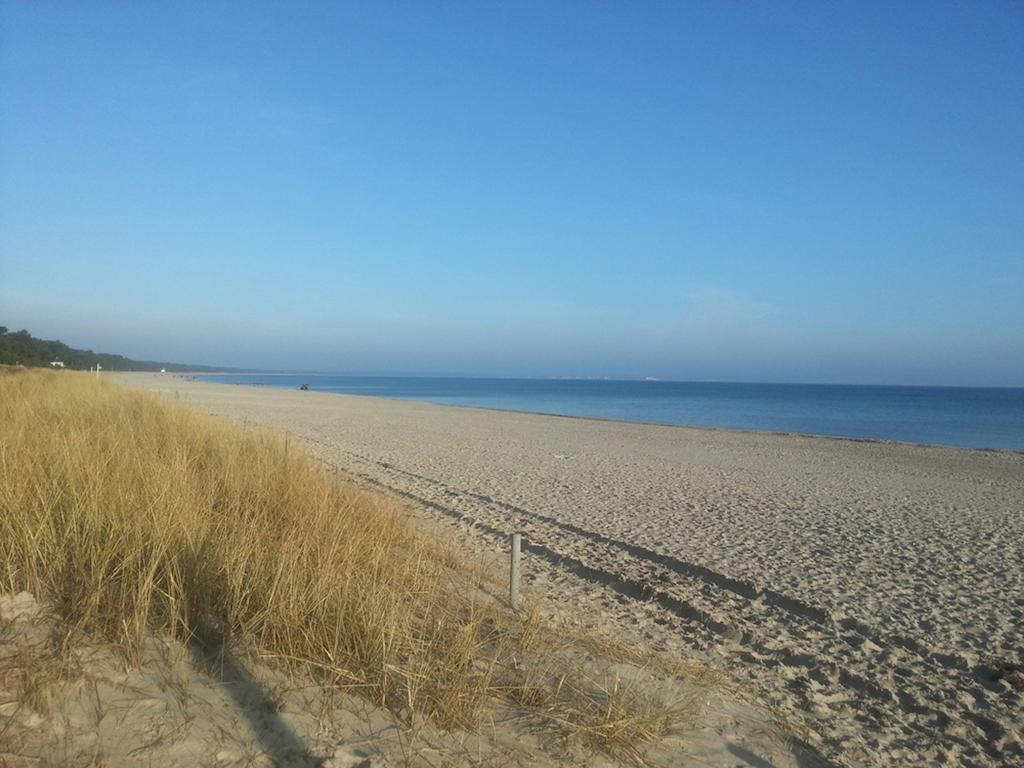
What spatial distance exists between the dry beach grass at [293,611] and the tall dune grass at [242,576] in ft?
0.04

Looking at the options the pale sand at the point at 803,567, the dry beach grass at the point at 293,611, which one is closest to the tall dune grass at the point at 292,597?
the dry beach grass at the point at 293,611

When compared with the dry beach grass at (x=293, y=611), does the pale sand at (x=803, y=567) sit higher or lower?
lower

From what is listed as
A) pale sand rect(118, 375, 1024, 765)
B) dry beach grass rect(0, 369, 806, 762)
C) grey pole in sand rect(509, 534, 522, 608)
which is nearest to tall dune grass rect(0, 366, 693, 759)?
dry beach grass rect(0, 369, 806, 762)

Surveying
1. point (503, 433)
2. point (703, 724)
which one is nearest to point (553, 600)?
point (703, 724)

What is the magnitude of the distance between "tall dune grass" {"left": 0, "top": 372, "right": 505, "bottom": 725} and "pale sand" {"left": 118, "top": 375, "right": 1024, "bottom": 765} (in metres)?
1.80

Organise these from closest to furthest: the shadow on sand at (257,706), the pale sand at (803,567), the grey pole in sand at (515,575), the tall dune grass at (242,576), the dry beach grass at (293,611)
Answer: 1. the shadow on sand at (257,706)
2. the dry beach grass at (293,611)
3. the tall dune grass at (242,576)
4. the pale sand at (803,567)
5. the grey pole in sand at (515,575)

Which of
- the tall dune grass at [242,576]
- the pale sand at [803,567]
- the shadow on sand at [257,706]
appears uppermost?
the tall dune grass at [242,576]

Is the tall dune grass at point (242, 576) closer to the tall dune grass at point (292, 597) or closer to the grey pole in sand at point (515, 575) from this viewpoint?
the tall dune grass at point (292, 597)

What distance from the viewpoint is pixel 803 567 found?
7.49 meters

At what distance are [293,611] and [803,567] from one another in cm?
559

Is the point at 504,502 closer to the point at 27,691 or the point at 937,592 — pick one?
the point at 937,592

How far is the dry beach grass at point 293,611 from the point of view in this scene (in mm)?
3250

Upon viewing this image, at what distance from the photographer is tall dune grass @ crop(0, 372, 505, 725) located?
11.2 feet

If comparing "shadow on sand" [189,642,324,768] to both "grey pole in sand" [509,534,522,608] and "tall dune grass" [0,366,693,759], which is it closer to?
"tall dune grass" [0,366,693,759]
